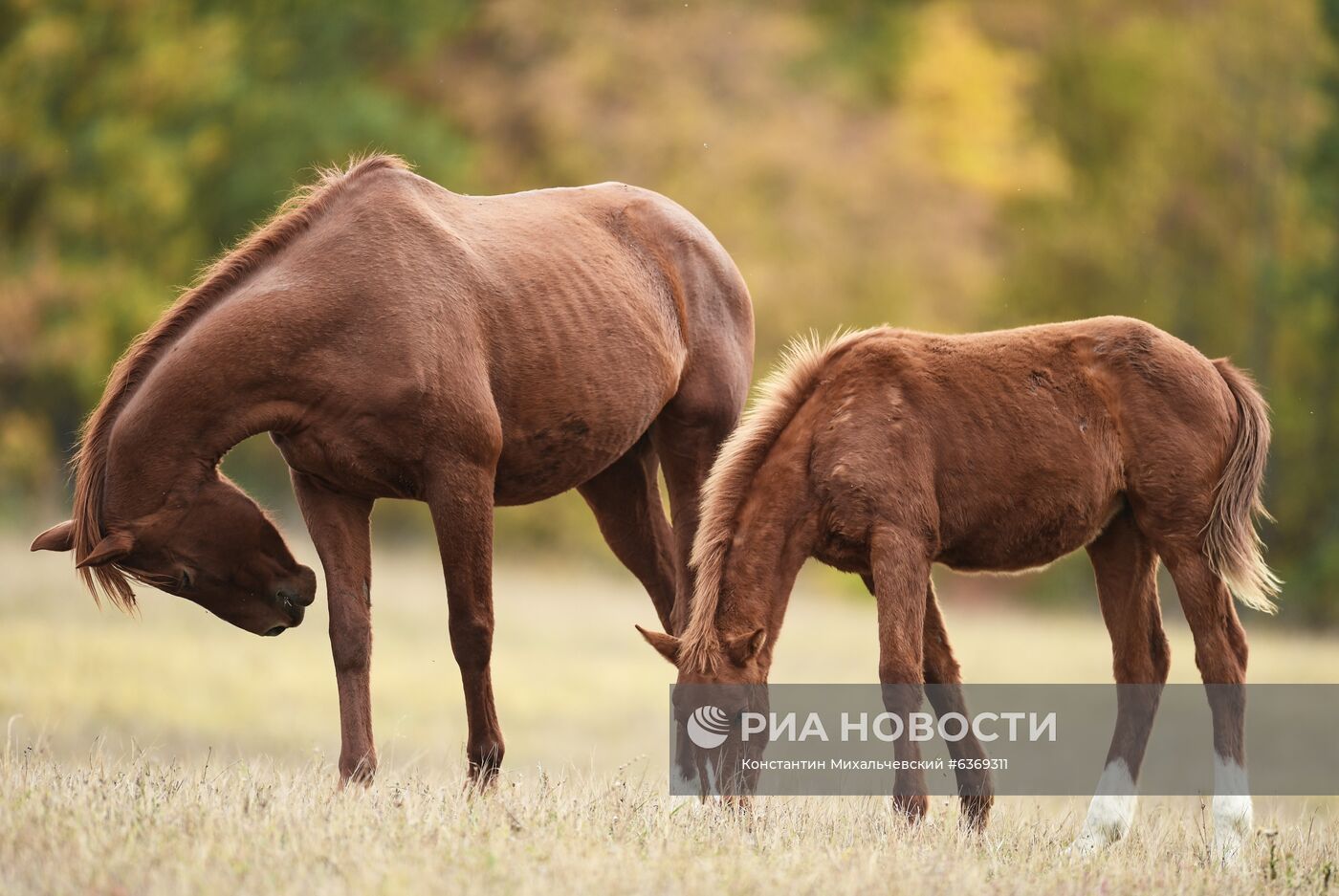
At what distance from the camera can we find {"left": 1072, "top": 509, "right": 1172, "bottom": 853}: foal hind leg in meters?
5.99

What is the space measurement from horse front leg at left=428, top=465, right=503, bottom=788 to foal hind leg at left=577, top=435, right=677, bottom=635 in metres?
1.49

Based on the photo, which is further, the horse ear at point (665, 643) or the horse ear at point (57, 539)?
the horse ear at point (57, 539)

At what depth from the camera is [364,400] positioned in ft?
17.7

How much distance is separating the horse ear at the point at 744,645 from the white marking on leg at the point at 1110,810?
57.0 inches

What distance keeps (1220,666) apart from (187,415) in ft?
13.6

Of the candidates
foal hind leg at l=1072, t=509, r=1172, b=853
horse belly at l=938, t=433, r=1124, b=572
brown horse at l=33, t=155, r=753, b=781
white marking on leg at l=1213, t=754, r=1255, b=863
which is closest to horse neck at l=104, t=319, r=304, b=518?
brown horse at l=33, t=155, r=753, b=781

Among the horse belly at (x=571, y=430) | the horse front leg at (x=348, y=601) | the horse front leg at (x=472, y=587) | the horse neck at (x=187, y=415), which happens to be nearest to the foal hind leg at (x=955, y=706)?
the horse belly at (x=571, y=430)

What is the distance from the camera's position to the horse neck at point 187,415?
5355 millimetres

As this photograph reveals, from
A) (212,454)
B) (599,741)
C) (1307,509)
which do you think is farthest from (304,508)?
(1307,509)

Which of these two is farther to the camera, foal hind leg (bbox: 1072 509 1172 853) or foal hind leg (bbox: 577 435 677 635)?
foal hind leg (bbox: 577 435 677 635)

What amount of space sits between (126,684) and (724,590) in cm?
851

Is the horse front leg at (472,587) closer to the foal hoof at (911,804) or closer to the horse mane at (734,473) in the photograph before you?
the horse mane at (734,473)

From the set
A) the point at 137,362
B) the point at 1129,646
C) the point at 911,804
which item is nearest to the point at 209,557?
the point at 137,362

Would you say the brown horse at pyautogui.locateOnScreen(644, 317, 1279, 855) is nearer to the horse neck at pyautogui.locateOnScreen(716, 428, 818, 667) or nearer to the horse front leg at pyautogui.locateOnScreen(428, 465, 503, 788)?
the horse neck at pyautogui.locateOnScreen(716, 428, 818, 667)
